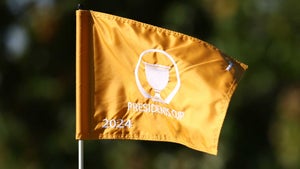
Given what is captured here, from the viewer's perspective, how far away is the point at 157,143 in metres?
12.2

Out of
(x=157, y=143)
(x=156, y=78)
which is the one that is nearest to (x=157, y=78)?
(x=156, y=78)

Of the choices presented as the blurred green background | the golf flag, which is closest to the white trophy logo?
the golf flag

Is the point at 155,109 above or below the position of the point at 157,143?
below

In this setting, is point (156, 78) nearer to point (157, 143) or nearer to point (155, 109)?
point (155, 109)

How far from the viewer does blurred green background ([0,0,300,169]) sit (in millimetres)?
11461

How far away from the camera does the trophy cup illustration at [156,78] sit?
17.4 ft

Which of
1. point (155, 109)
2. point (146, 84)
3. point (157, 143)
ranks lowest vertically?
point (155, 109)

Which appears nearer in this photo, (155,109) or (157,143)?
(155,109)

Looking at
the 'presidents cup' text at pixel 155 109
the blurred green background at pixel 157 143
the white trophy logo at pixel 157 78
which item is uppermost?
the blurred green background at pixel 157 143

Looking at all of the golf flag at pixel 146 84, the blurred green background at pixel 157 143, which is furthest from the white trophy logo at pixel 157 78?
the blurred green background at pixel 157 143

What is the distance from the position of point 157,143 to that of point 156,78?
6.95 meters

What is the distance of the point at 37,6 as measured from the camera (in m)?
12.7

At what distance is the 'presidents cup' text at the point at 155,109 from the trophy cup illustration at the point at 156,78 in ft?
0.18

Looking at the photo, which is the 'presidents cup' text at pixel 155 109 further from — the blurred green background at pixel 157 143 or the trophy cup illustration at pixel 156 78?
the blurred green background at pixel 157 143
